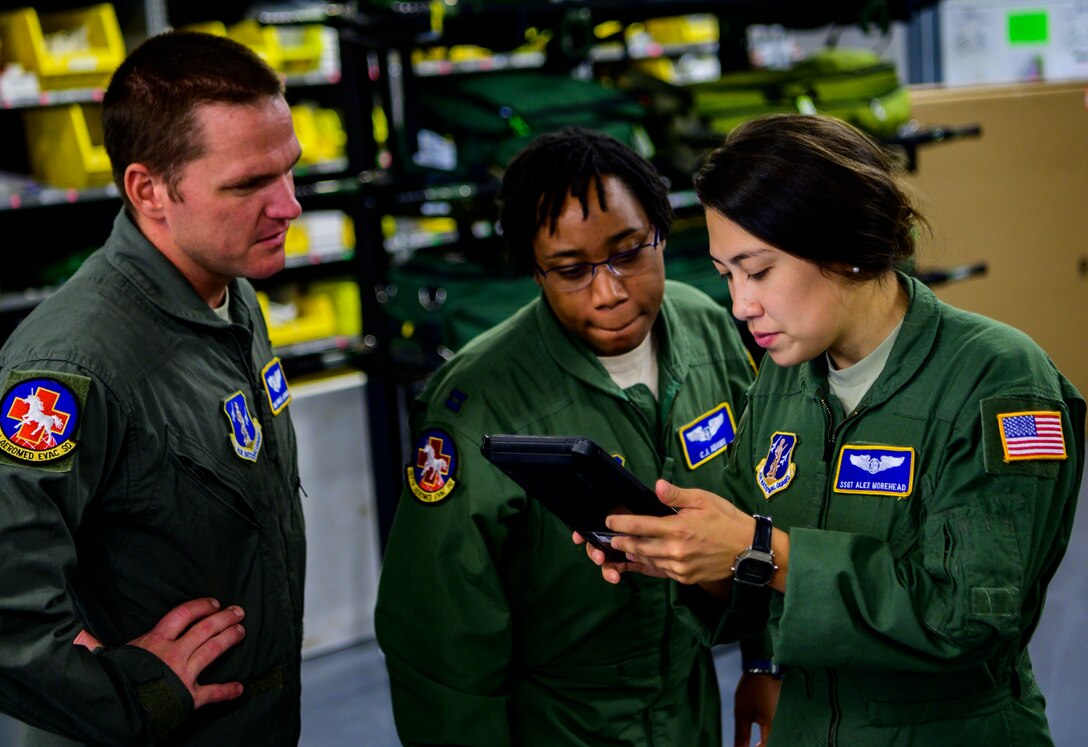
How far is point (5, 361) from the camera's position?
1.59 metres

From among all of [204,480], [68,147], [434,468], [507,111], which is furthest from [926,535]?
[68,147]

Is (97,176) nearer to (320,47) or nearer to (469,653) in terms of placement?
(320,47)

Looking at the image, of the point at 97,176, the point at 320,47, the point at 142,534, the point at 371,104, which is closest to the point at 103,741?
the point at 142,534

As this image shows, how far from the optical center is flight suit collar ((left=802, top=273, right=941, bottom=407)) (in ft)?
4.76

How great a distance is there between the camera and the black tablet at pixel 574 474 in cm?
138

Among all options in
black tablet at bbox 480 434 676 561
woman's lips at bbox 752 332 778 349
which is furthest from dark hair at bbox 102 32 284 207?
woman's lips at bbox 752 332 778 349

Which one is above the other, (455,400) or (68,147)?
(68,147)

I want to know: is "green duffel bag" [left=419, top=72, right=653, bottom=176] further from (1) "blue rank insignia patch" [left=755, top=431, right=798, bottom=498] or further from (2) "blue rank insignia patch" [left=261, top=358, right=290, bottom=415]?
(1) "blue rank insignia patch" [left=755, top=431, right=798, bottom=498]

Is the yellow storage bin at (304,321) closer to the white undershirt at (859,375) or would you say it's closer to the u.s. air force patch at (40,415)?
the u.s. air force patch at (40,415)

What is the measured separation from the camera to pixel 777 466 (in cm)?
160

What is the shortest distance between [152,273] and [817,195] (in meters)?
0.95

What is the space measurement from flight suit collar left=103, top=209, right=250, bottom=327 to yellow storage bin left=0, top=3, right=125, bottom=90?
2.90m

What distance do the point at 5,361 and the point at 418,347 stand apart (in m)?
1.98

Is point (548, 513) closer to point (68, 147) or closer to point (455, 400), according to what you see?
point (455, 400)
